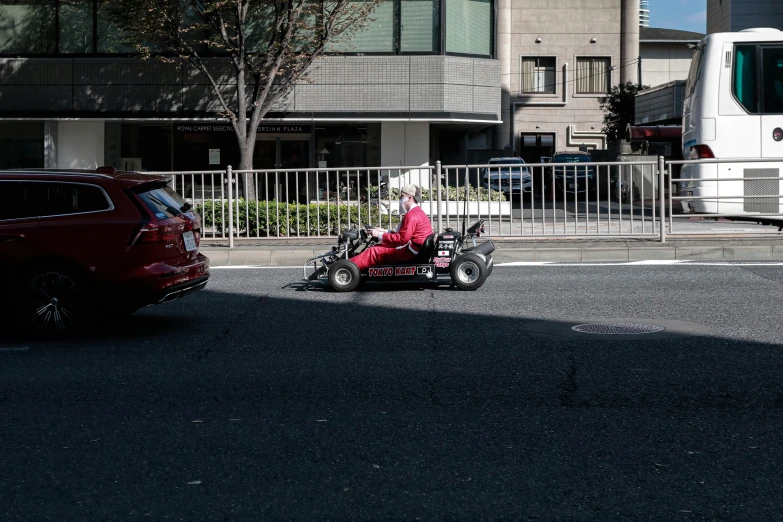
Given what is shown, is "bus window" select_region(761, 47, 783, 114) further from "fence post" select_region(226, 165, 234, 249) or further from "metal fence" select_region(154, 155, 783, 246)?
"fence post" select_region(226, 165, 234, 249)

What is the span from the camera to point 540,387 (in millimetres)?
7289

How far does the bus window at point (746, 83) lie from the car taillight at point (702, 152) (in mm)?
1057

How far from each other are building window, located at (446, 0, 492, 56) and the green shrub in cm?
1048

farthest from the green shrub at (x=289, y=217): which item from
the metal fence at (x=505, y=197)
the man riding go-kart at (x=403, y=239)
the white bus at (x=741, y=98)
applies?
the white bus at (x=741, y=98)

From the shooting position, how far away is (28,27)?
2706 cm

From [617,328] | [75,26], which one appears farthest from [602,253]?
[75,26]

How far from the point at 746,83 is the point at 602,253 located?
19.1ft

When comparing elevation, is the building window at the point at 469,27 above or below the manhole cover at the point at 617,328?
above

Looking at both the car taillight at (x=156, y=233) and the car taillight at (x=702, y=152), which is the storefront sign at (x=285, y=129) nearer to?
the car taillight at (x=702, y=152)

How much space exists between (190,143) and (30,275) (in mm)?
19057

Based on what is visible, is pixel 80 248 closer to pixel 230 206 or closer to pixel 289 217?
pixel 230 206

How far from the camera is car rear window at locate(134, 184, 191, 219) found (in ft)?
32.0

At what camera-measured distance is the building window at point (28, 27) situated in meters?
26.9

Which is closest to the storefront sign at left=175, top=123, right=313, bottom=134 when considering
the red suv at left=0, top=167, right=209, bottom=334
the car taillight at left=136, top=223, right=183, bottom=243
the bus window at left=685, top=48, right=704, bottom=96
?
the bus window at left=685, top=48, right=704, bottom=96
